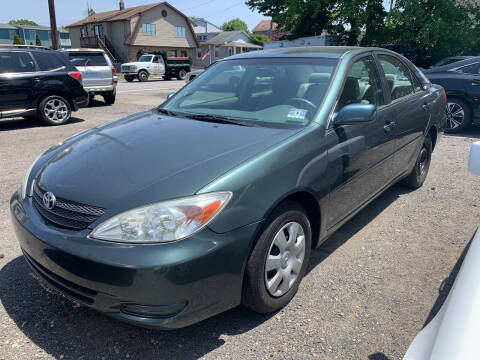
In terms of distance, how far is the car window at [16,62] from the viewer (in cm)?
858

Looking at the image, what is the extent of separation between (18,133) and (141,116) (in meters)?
6.24

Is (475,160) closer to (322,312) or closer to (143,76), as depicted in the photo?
(322,312)

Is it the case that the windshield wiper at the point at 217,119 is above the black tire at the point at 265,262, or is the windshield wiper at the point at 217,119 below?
above

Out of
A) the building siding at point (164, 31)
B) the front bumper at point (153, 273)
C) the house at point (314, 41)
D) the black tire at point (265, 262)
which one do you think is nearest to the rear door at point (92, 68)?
the front bumper at point (153, 273)

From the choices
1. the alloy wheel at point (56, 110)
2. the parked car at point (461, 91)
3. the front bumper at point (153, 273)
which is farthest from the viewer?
the alloy wheel at point (56, 110)

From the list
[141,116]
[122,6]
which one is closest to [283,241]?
[141,116]

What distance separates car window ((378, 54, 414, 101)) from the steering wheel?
1309mm

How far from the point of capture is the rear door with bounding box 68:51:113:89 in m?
12.6

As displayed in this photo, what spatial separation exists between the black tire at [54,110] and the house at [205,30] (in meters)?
66.3

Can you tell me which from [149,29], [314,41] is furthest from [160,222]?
[149,29]

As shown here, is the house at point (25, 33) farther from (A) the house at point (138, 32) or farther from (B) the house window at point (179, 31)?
(B) the house window at point (179, 31)

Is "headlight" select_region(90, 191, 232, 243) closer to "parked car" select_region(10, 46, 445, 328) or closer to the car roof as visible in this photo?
"parked car" select_region(10, 46, 445, 328)

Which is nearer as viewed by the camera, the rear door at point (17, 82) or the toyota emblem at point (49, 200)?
the toyota emblem at point (49, 200)

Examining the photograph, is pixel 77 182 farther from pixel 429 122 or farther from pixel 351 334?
pixel 429 122
